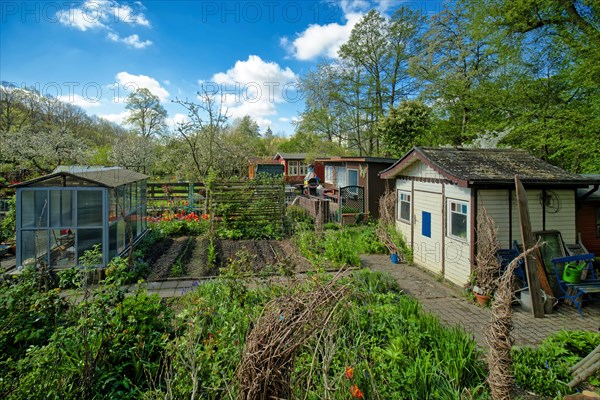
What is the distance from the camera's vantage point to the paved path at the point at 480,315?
5.64 m

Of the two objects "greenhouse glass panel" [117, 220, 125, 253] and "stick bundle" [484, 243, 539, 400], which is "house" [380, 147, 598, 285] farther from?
"greenhouse glass panel" [117, 220, 125, 253]

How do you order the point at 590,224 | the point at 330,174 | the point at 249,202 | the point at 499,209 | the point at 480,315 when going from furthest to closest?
the point at 330,174, the point at 249,202, the point at 590,224, the point at 499,209, the point at 480,315

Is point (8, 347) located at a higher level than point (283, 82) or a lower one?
lower

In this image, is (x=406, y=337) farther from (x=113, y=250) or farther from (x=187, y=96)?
(x=187, y=96)

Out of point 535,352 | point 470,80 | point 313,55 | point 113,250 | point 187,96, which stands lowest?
point 535,352

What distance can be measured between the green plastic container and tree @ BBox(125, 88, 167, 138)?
38549mm

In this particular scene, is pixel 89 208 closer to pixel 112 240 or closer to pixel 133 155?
pixel 112 240

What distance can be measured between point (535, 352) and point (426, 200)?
530 cm

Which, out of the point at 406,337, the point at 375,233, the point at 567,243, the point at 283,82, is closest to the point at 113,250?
the point at 283,82

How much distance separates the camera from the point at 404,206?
11.1 meters

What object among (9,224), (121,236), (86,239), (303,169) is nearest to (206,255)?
(121,236)

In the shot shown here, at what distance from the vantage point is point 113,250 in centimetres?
873

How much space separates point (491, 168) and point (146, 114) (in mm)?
37947

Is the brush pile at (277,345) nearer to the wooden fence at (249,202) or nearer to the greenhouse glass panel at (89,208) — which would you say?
the greenhouse glass panel at (89,208)
